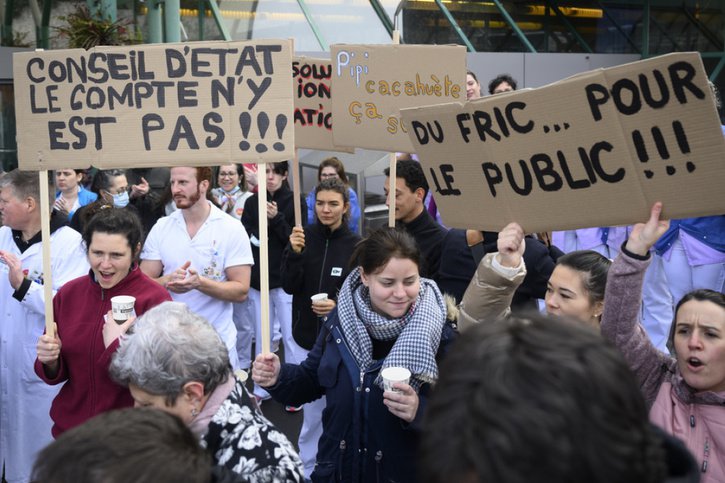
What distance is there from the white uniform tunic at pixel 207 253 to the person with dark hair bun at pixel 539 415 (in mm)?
3847

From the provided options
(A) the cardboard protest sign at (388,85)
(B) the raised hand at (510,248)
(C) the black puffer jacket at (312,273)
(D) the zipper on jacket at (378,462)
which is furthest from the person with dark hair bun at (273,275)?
(B) the raised hand at (510,248)

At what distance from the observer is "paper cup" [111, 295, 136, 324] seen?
11.1ft

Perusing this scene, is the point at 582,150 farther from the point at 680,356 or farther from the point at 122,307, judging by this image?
the point at 122,307

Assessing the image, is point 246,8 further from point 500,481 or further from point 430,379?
point 500,481

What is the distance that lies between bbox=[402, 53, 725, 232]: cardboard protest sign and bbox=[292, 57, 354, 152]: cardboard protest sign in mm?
2168

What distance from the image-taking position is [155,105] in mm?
3789

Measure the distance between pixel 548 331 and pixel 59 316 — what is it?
10.0 feet

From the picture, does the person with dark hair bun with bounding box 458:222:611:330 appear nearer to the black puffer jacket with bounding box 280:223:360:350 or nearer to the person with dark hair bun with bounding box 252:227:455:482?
the person with dark hair bun with bounding box 252:227:455:482

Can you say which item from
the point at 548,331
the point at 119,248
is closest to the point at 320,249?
the point at 119,248

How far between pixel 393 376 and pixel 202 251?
8.14ft

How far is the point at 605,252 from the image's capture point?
18.8ft

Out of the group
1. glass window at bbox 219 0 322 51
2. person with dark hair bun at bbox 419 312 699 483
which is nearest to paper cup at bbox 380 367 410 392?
person with dark hair bun at bbox 419 312 699 483

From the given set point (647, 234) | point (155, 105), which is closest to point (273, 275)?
point (155, 105)

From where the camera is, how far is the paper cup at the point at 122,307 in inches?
134
